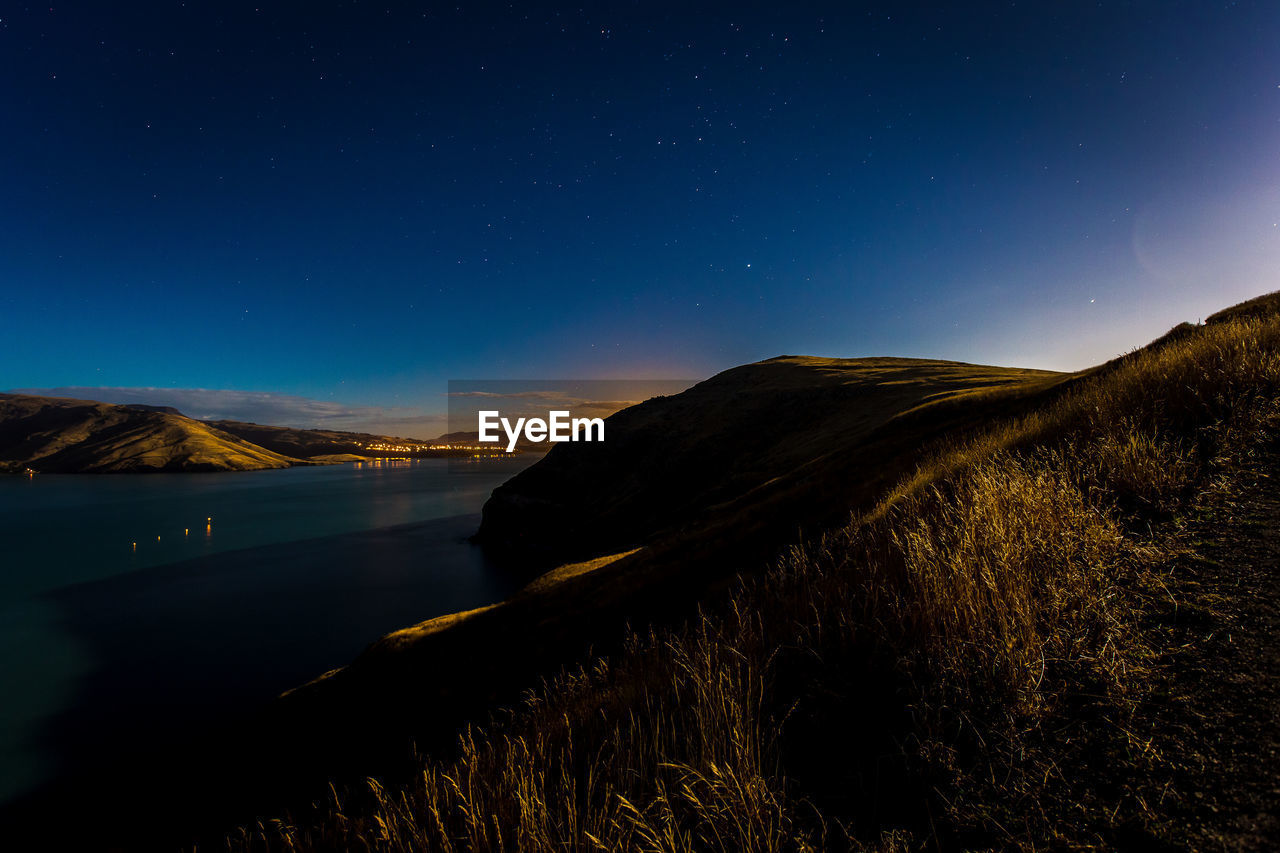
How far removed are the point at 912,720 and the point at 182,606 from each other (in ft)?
341

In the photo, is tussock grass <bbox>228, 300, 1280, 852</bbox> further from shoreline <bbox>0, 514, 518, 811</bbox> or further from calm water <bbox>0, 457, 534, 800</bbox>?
calm water <bbox>0, 457, 534, 800</bbox>

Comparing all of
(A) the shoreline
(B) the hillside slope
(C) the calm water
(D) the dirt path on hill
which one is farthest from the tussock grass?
(C) the calm water

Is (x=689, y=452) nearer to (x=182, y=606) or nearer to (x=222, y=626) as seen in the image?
(x=222, y=626)

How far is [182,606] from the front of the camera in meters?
72.3

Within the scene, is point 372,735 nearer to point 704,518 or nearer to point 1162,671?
point 704,518

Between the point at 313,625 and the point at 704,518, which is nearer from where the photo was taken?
the point at 704,518

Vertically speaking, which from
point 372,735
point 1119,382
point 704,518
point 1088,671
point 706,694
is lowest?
point 372,735

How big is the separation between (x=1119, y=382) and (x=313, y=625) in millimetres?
83253

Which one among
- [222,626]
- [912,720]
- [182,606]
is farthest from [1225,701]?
[182,606]

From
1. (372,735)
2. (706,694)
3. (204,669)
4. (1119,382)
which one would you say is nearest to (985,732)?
(706,694)

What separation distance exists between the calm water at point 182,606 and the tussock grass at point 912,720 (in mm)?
58716

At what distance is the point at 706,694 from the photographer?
3711 mm

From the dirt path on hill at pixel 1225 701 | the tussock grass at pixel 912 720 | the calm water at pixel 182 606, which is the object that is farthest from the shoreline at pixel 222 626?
the dirt path on hill at pixel 1225 701

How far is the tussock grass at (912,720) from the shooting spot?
Answer: 2658mm
